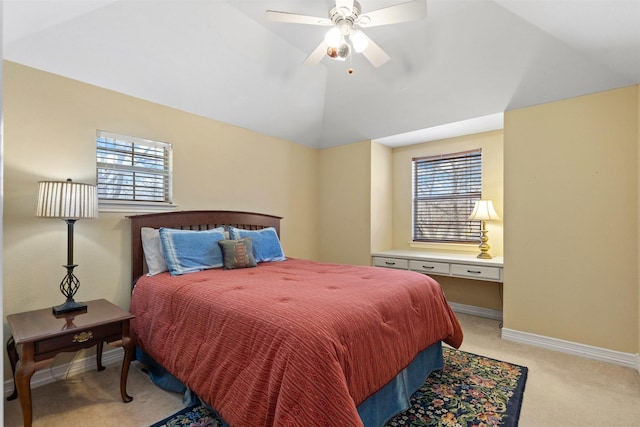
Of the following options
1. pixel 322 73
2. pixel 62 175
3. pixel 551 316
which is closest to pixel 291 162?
pixel 322 73

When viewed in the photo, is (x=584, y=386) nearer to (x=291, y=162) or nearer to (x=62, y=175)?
(x=291, y=162)

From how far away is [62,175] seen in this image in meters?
2.46

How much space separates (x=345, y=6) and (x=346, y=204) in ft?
9.11

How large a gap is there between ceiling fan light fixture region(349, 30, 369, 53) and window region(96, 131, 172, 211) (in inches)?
79.5

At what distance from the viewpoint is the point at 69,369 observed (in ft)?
8.01

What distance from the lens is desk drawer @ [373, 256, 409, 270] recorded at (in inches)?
155

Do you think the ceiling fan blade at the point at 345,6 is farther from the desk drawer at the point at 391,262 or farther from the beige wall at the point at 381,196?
the desk drawer at the point at 391,262

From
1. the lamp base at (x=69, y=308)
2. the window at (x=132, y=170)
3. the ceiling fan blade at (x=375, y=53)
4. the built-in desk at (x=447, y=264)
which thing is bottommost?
the lamp base at (x=69, y=308)

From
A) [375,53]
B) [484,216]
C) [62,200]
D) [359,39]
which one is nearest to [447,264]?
[484,216]

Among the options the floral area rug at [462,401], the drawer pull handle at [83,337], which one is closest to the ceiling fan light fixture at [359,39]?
the floral area rug at [462,401]

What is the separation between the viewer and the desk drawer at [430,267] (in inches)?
142

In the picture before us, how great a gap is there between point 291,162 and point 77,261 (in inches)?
105

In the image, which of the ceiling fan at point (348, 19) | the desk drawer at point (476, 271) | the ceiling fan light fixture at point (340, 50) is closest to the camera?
the ceiling fan at point (348, 19)

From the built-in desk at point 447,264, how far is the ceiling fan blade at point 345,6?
2.68 m
